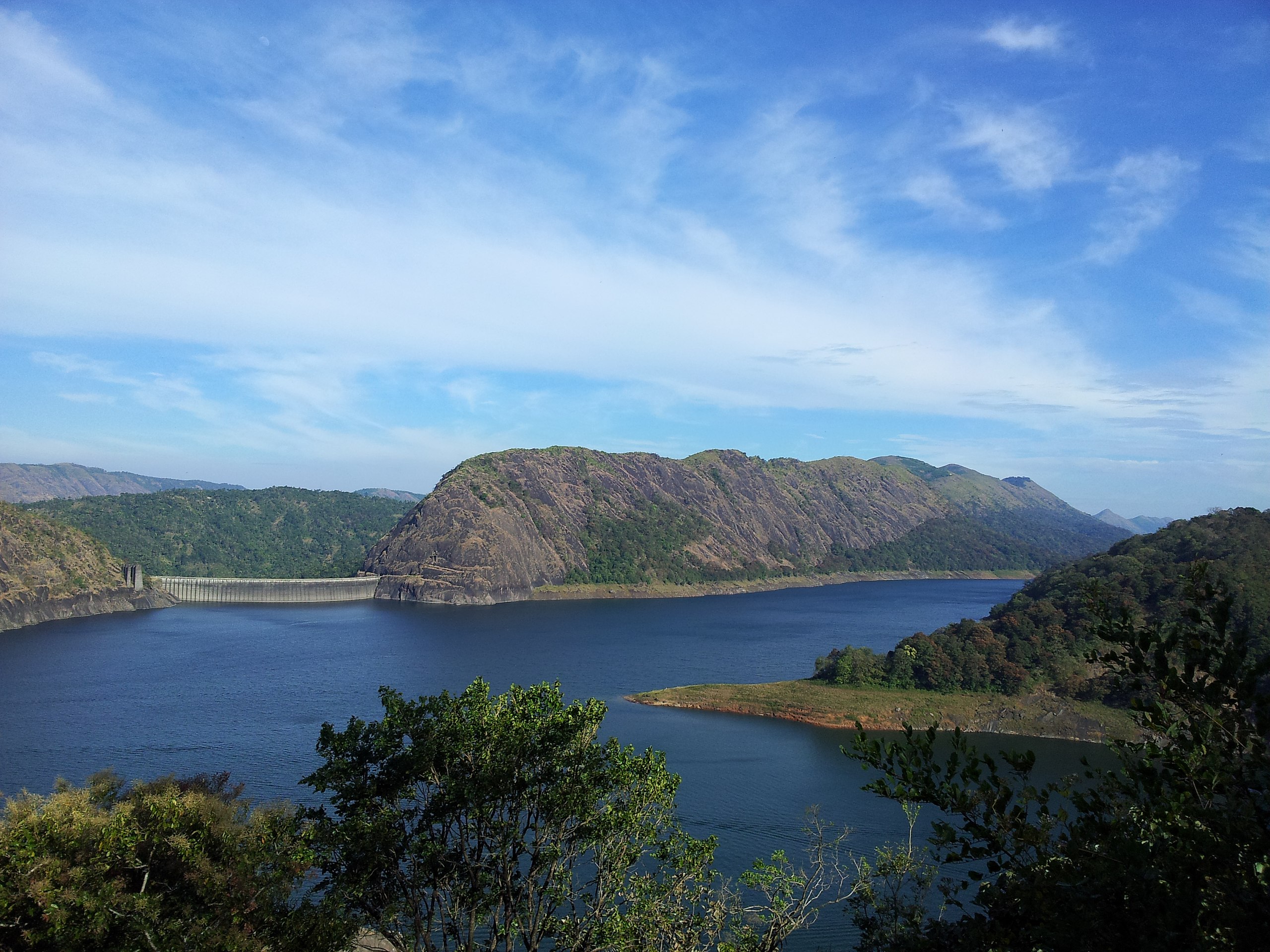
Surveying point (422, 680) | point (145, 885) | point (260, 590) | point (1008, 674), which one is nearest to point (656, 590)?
point (260, 590)

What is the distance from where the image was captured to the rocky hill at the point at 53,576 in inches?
4183

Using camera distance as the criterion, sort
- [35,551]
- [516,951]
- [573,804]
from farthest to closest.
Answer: [35,551], [516,951], [573,804]

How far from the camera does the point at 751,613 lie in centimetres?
13350

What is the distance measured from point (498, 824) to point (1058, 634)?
65.0m

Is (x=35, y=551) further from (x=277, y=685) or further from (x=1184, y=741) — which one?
(x=1184, y=741)

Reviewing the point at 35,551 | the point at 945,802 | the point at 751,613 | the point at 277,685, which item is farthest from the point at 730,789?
the point at 35,551

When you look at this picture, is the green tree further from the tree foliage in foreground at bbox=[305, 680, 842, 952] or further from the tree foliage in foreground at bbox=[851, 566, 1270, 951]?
the tree foliage in foreground at bbox=[851, 566, 1270, 951]

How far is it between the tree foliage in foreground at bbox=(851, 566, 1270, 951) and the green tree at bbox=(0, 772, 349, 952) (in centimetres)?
1063

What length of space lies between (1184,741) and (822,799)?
39472mm

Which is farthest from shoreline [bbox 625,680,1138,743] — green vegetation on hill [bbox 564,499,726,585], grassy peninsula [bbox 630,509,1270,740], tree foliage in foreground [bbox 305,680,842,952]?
green vegetation on hill [bbox 564,499,726,585]

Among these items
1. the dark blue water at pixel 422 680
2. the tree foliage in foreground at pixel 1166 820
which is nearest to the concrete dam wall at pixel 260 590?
the dark blue water at pixel 422 680

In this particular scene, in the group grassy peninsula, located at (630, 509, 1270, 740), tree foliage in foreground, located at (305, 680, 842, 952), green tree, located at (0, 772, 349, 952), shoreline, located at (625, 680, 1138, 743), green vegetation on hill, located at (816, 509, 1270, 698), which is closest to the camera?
green tree, located at (0, 772, 349, 952)

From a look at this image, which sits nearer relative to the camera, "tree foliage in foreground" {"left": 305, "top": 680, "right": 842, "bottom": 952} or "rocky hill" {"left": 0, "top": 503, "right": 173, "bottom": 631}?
"tree foliage in foreground" {"left": 305, "top": 680, "right": 842, "bottom": 952}

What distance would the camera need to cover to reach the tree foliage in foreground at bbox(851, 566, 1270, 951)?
625 centimetres
